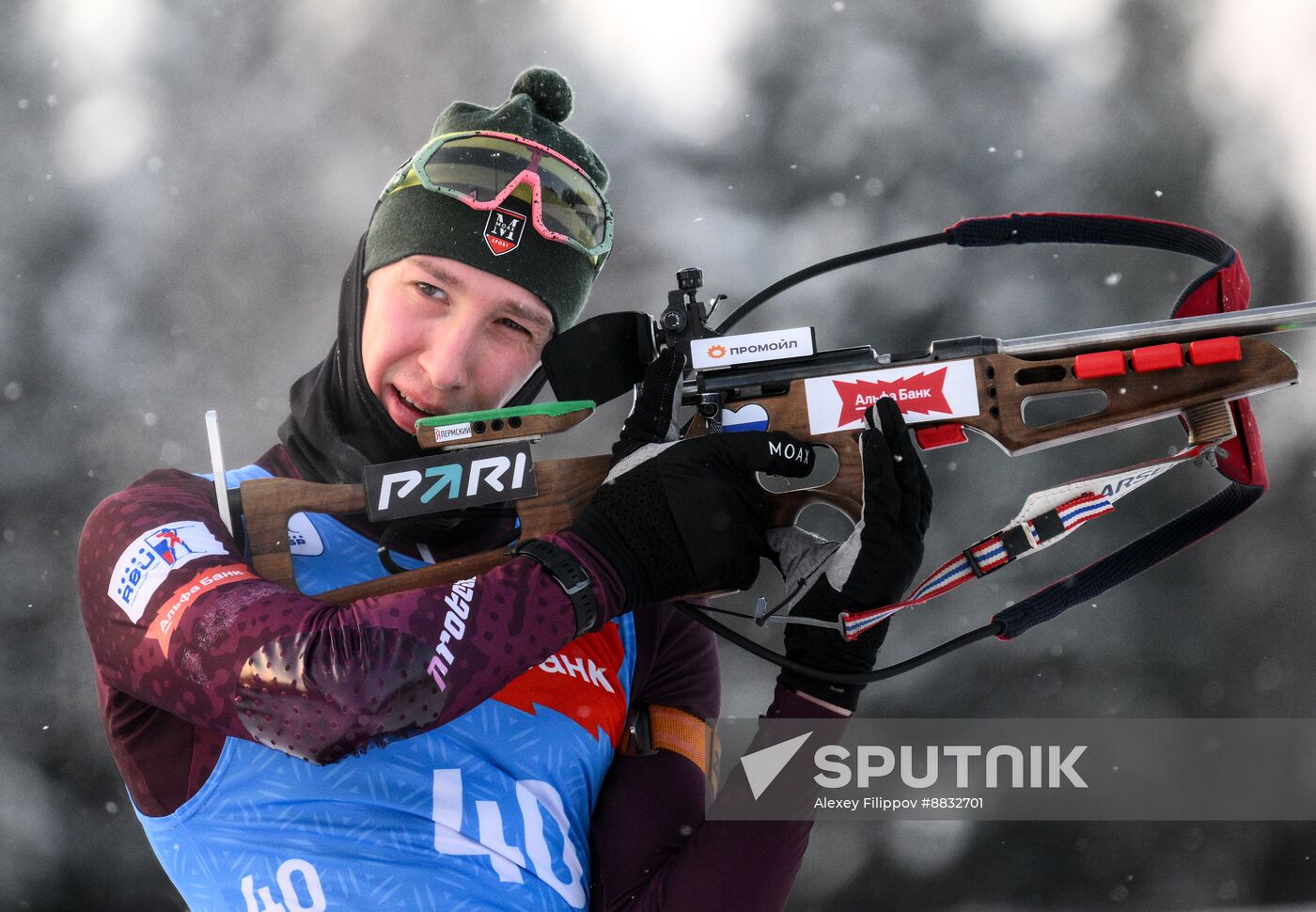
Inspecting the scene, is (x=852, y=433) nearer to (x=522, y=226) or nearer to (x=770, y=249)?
(x=522, y=226)

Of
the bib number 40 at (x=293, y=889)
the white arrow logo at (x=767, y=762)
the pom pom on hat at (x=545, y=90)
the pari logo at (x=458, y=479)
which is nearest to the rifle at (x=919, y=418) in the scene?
the pari logo at (x=458, y=479)

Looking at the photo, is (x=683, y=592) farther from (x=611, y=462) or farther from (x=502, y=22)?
(x=502, y=22)

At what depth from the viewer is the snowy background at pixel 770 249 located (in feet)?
8.80

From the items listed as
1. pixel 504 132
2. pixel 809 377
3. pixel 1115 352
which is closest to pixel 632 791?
pixel 809 377

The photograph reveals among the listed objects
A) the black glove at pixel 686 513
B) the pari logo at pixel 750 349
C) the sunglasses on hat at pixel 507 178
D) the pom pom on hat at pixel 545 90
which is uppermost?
the pom pom on hat at pixel 545 90

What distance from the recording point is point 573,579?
1365 mm

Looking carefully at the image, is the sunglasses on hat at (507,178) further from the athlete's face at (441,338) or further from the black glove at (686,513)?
the black glove at (686,513)

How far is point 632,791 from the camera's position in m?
1.65

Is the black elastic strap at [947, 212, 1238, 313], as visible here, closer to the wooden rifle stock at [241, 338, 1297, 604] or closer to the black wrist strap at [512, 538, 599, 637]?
the wooden rifle stock at [241, 338, 1297, 604]

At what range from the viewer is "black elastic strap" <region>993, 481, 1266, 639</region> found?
1594 millimetres

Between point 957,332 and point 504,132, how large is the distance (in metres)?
1.35

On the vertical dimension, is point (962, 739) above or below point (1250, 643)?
below

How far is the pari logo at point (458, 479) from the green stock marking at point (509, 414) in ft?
Answer: 0.15

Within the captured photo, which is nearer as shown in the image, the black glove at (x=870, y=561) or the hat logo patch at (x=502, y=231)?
the black glove at (x=870, y=561)
